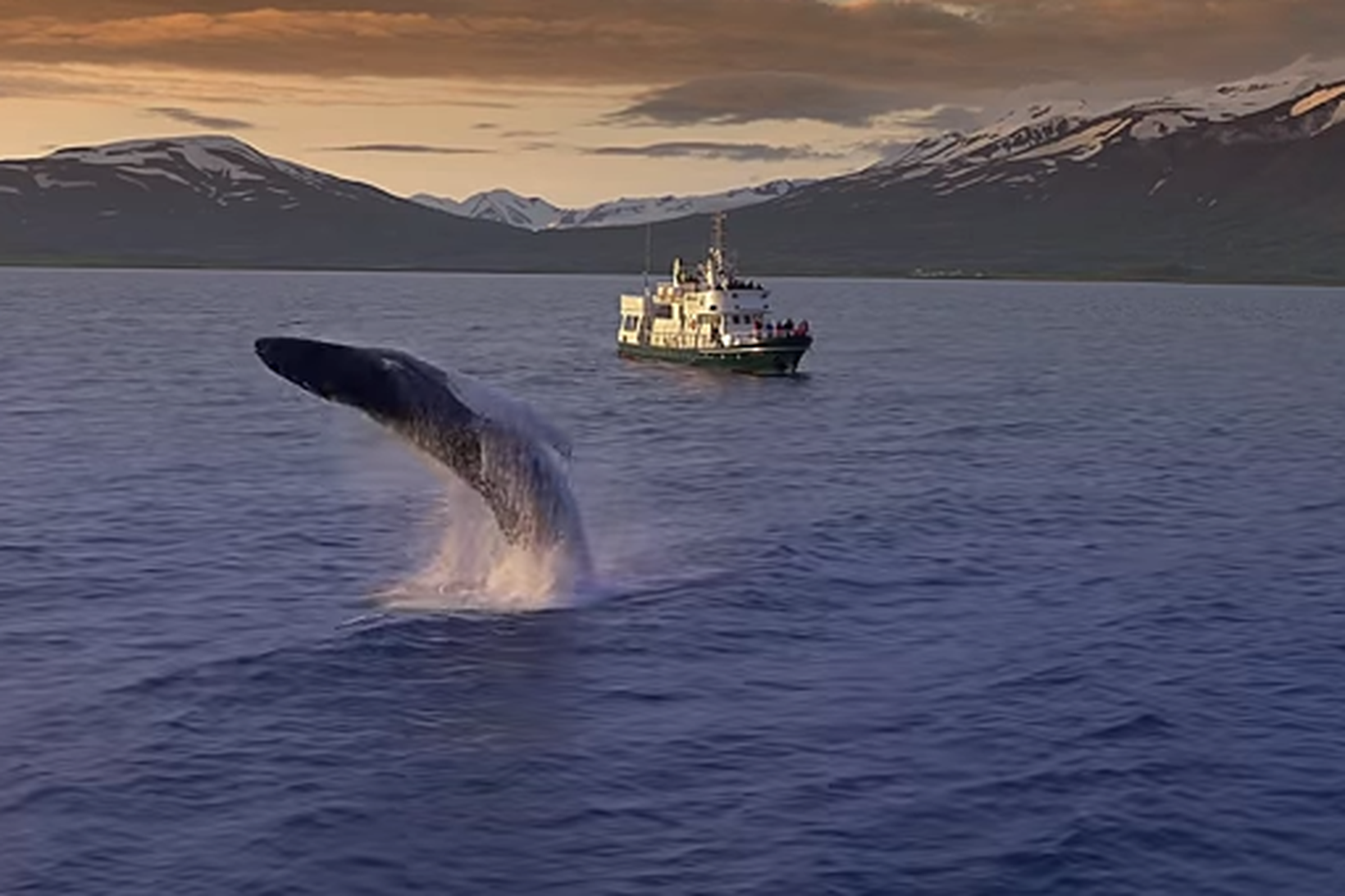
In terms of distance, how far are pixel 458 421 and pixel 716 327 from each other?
92.7 meters

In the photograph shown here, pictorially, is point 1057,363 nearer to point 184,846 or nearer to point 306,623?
point 306,623

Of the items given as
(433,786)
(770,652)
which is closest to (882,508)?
(770,652)

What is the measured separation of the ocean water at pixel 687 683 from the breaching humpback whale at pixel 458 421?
233 cm

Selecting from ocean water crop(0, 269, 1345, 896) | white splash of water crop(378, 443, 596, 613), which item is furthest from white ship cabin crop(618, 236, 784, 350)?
white splash of water crop(378, 443, 596, 613)

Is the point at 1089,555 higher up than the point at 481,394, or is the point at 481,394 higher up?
the point at 481,394

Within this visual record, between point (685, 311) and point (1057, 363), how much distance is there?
33.3 m

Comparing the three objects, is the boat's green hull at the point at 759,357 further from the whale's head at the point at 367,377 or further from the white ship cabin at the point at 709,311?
the whale's head at the point at 367,377

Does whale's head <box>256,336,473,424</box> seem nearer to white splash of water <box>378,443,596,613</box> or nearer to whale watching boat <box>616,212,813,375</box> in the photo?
white splash of water <box>378,443,596,613</box>

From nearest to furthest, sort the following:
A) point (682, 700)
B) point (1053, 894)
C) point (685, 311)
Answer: point (1053, 894), point (682, 700), point (685, 311)

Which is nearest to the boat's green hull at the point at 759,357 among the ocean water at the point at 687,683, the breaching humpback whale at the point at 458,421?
the ocean water at the point at 687,683

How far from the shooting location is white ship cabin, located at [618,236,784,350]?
127m

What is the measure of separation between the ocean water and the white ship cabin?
184ft

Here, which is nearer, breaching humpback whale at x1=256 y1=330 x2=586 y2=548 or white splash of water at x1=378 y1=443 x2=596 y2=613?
breaching humpback whale at x1=256 y1=330 x2=586 y2=548

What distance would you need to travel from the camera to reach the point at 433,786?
2725 cm
